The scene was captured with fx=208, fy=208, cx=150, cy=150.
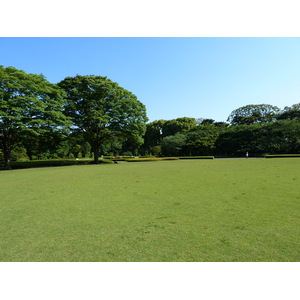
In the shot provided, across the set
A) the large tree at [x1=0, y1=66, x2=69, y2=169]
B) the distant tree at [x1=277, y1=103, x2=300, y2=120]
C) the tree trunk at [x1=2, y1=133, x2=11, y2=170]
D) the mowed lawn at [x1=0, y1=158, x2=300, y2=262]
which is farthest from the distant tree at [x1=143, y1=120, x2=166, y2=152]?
the mowed lawn at [x1=0, y1=158, x2=300, y2=262]

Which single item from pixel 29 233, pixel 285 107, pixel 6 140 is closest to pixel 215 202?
pixel 29 233

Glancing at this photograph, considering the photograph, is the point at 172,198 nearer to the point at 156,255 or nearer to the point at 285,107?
the point at 156,255

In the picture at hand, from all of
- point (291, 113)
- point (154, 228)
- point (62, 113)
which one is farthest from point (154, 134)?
point (154, 228)

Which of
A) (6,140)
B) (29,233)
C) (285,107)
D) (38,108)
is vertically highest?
(285,107)

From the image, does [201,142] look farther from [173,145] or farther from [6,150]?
[6,150]

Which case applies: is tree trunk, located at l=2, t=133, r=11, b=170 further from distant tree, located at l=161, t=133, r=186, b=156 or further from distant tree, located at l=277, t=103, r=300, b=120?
distant tree, located at l=277, t=103, r=300, b=120

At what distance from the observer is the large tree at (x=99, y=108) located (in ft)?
91.5

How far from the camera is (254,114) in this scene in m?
70.1

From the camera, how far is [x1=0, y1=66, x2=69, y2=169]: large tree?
67.7ft

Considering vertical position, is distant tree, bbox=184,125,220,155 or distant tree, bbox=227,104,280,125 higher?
distant tree, bbox=227,104,280,125

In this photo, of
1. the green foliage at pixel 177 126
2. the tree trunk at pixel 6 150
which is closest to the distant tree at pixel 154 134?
the green foliage at pixel 177 126

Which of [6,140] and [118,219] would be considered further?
[6,140]
